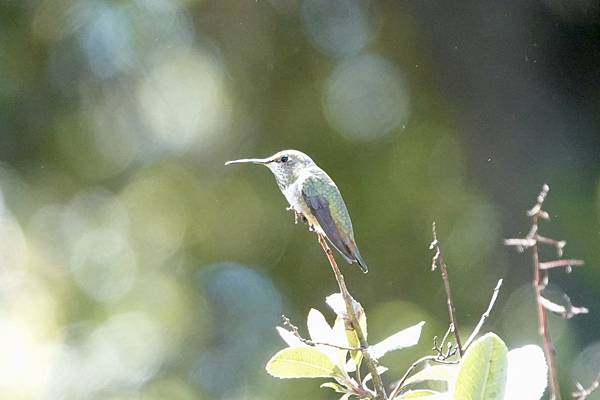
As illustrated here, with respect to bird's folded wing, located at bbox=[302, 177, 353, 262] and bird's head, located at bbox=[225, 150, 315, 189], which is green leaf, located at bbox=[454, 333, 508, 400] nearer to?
bird's folded wing, located at bbox=[302, 177, 353, 262]

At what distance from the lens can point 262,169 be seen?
4.97m

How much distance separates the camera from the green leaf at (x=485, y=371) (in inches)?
31.6

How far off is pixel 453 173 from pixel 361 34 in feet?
3.80

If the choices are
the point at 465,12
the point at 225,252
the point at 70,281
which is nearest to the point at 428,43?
the point at 465,12

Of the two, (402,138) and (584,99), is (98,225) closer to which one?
(402,138)

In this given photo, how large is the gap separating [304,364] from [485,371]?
233mm

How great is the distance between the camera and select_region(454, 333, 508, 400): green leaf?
0.80 metres

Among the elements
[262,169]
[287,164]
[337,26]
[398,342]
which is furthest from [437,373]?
[337,26]

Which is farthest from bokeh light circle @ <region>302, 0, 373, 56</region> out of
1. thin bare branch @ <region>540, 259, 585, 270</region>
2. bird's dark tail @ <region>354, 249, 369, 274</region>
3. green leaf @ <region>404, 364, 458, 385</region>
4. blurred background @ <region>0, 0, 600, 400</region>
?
green leaf @ <region>404, 364, 458, 385</region>

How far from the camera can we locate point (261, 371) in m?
4.86

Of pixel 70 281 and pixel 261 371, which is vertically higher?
pixel 70 281

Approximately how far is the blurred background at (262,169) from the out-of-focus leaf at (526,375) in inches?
114

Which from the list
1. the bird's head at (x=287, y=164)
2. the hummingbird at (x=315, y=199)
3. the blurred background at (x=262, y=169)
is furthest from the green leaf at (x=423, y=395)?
the blurred background at (x=262, y=169)

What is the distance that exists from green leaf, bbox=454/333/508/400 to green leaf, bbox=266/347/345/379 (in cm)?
20
